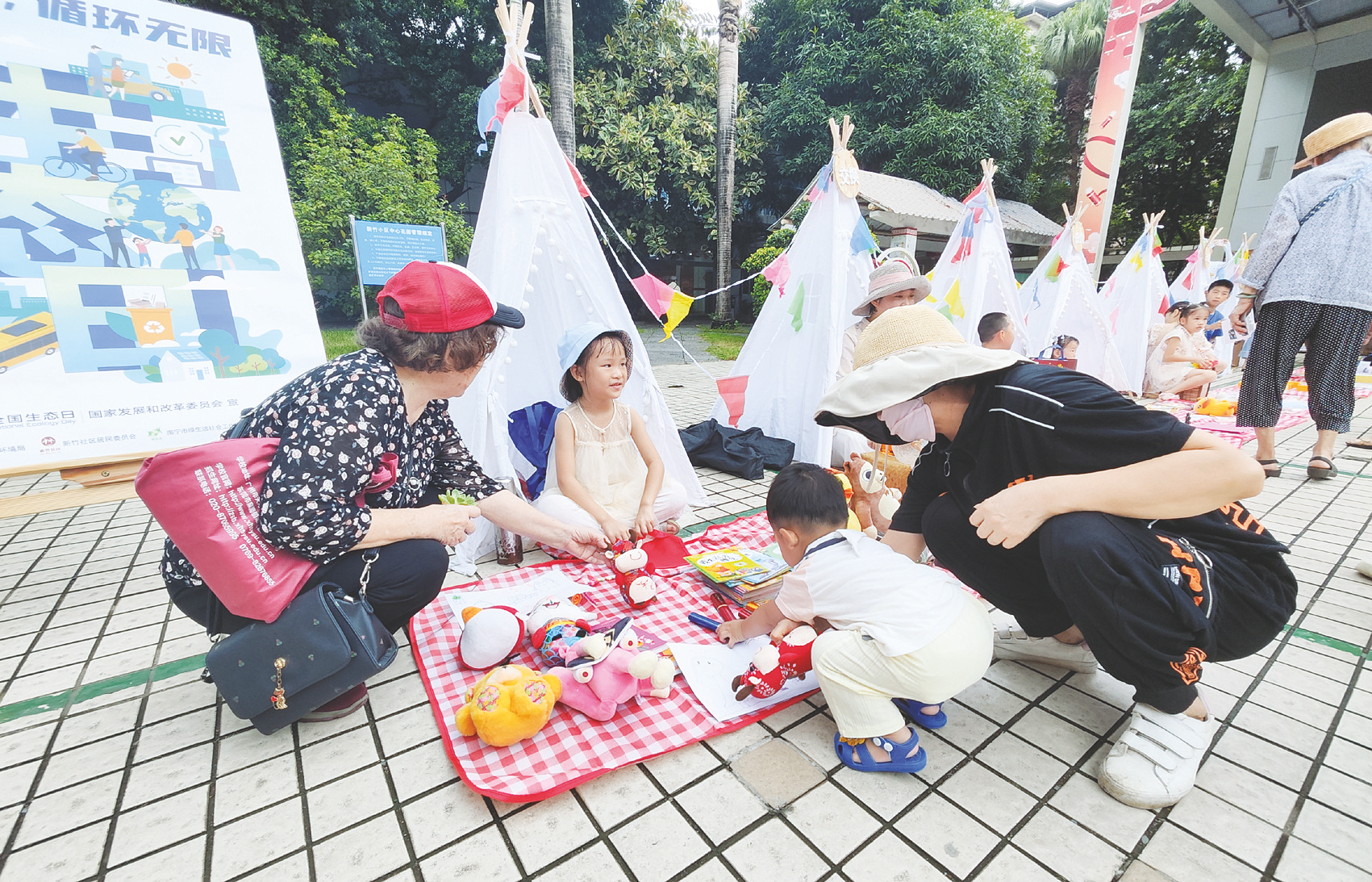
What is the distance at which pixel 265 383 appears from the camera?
2727mm

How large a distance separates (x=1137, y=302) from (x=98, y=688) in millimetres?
9319

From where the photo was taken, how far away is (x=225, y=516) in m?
1.45

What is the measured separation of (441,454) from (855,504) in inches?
77.2

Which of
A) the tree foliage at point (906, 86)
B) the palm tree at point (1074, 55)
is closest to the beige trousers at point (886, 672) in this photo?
the tree foliage at point (906, 86)

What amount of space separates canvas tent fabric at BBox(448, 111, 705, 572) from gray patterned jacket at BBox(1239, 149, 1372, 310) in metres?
3.64

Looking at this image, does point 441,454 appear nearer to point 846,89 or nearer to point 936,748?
point 936,748

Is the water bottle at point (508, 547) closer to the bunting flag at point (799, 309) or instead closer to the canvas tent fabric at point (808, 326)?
the canvas tent fabric at point (808, 326)

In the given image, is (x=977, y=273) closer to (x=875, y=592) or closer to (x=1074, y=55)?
(x=875, y=592)

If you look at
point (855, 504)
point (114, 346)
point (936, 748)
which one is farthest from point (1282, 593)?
point (114, 346)

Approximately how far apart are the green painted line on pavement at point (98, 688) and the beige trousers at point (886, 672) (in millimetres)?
2130

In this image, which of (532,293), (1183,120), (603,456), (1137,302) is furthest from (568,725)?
(1183,120)

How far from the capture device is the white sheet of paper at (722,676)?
178cm

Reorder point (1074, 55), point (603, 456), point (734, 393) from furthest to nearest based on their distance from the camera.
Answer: point (1074, 55) < point (734, 393) < point (603, 456)

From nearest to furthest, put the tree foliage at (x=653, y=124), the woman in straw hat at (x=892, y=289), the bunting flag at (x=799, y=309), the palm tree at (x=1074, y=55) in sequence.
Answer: the woman in straw hat at (x=892, y=289)
the bunting flag at (x=799, y=309)
the tree foliage at (x=653, y=124)
the palm tree at (x=1074, y=55)
